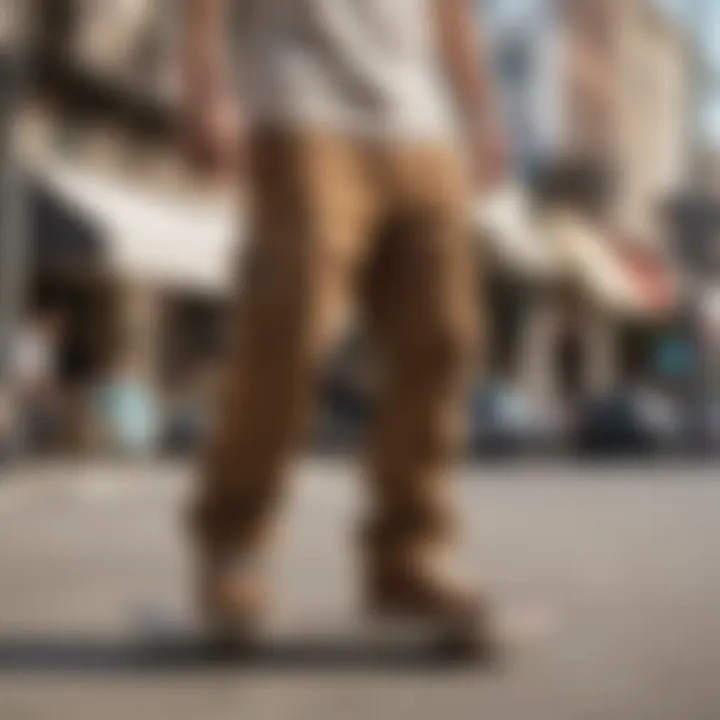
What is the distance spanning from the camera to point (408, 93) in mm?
717

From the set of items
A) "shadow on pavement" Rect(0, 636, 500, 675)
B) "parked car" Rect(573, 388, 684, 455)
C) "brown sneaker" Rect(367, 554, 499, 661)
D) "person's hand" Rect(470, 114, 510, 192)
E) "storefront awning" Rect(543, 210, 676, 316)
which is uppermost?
"person's hand" Rect(470, 114, 510, 192)

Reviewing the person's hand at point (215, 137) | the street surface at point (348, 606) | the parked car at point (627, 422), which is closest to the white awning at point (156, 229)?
the person's hand at point (215, 137)

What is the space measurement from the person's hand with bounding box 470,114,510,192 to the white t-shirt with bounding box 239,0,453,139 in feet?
0.16

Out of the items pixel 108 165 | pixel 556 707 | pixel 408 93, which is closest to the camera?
pixel 556 707

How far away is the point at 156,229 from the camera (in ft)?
2.78

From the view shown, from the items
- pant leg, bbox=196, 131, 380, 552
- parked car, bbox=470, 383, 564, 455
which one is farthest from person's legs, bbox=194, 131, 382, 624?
parked car, bbox=470, 383, 564, 455

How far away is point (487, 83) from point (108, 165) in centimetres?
31

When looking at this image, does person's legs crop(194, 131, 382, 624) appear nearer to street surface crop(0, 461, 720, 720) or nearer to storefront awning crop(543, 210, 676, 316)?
street surface crop(0, 461, 720, 720)

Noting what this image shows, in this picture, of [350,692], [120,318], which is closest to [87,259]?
[120,318]

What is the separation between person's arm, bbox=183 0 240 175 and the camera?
27.8 inches

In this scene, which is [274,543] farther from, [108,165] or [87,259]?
[108,165]

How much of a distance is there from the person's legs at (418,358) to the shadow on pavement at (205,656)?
44 mm

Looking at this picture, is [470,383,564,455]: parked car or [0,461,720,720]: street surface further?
[470,383,564,455]: parked car

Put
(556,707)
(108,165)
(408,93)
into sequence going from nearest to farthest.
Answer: (556,707), (408,93), (108,165)
